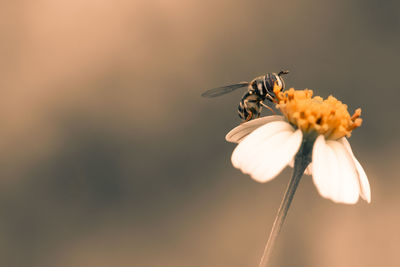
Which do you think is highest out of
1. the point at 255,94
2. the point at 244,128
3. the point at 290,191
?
the point at 255,94

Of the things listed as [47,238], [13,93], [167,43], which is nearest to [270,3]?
[167,43]

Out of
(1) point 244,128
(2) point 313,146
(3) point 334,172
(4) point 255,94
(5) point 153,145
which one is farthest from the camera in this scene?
(5) point 153,145

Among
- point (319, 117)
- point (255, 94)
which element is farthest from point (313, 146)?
point (255, 94)

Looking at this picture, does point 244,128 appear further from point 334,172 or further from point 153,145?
point 153,145

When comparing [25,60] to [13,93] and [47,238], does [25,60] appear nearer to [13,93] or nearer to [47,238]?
[13,93]

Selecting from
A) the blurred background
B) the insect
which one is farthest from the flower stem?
the blurred background

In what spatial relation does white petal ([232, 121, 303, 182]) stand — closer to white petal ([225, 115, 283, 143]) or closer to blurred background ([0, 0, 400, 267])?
white petal ([225, 115, 283, 143])

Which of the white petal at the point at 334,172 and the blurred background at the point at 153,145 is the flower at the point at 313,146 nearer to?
the white petal at the point at 334,172
